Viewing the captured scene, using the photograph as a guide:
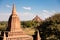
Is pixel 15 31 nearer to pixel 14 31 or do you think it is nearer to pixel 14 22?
pixel 14 31

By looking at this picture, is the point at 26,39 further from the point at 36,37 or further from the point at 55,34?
the point at 55,34

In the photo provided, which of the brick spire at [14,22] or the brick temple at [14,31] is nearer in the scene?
the brick temple at [14,31]

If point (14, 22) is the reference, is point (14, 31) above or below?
below

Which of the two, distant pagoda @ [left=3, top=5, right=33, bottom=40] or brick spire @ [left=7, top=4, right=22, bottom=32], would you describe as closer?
distant pagoda @ [left=3, top=5, right=33, bottom=40]

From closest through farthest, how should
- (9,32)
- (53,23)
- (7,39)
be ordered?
(7,39) < (9,32) < (53,23)

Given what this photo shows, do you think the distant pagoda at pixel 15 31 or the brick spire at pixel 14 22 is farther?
the brick spire at pixel 14 22

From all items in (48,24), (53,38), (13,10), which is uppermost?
(13,10)

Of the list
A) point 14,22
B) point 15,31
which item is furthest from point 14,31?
point 14,22

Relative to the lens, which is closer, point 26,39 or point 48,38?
point 26,39

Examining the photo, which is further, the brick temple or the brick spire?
the brick spire

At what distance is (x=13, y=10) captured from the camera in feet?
90.0

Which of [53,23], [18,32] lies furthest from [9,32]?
[53,23]

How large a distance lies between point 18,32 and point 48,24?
8501mm

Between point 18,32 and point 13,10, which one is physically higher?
point 13,10
